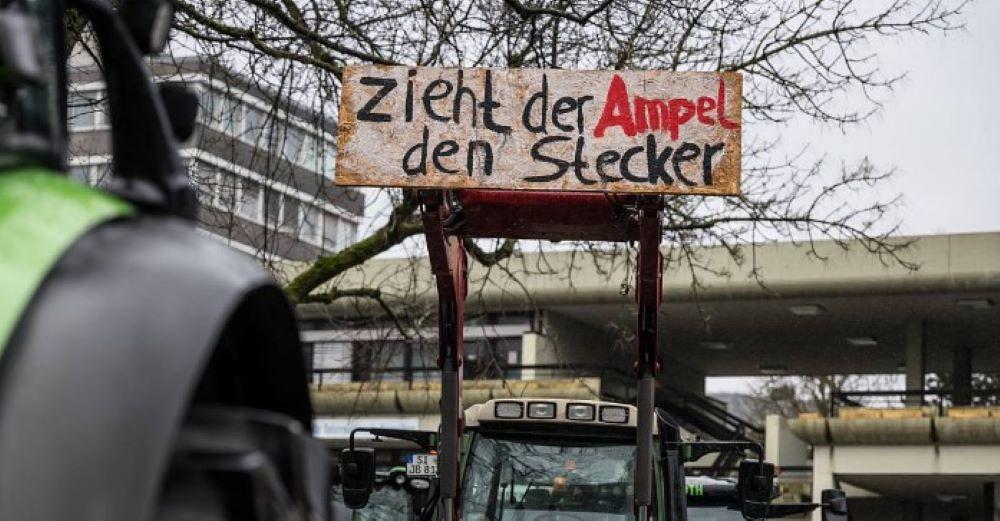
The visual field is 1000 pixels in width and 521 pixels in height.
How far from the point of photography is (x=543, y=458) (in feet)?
33.1

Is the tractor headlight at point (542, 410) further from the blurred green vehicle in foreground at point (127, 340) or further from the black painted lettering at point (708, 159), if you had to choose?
the blurred green vehicle in foreground at point (127, 340)

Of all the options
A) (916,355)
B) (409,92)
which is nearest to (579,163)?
(409,92)

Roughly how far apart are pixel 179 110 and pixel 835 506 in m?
8.20

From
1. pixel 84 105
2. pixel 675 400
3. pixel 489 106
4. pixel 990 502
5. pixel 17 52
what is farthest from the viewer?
pixel 675 400

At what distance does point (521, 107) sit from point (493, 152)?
25 cm

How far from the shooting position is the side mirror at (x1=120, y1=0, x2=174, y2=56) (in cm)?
279

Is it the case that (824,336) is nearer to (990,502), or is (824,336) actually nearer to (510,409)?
(990,502)

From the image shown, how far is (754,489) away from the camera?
10164 millimetres

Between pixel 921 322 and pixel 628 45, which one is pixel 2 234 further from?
pixel 921 322

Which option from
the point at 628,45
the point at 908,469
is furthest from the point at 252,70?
the point at 908,469

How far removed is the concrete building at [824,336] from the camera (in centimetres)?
3359

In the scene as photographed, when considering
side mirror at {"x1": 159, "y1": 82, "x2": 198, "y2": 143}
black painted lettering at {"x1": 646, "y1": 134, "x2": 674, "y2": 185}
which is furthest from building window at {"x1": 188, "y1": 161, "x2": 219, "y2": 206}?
side mirror at {"x1": 159, "y1": 82, "x2": 198, "y2": 143}

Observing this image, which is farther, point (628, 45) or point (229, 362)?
point (628, 45)

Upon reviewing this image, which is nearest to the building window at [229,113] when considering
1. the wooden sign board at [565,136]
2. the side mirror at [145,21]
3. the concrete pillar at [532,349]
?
the wooden sign board at [565,136]
